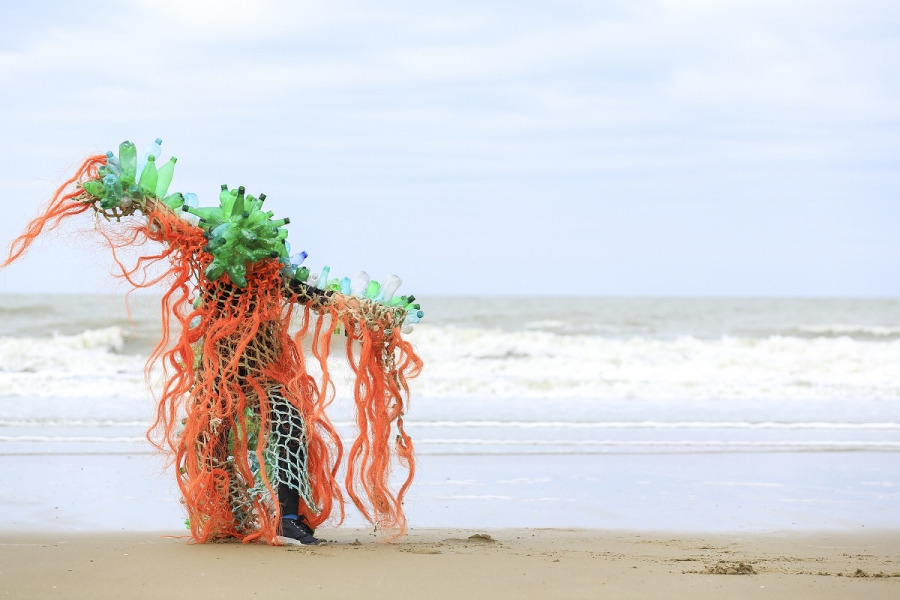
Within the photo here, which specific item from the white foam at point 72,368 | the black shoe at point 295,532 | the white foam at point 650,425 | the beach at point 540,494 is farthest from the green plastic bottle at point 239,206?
the white foam at point 72,368

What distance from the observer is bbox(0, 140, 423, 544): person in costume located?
14.1 ft

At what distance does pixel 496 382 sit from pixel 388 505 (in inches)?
337

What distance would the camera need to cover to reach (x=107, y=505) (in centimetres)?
589

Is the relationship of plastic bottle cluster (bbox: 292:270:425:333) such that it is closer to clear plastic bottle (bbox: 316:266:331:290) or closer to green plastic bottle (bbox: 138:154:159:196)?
clear plastic bottle (bbox: 316:266:331:290)

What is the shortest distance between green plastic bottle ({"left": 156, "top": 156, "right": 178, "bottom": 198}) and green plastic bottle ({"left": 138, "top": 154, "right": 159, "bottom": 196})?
0.02 m

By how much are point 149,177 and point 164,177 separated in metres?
0.07

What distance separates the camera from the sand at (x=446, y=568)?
3689 millimetres

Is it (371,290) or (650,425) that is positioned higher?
(371,290)

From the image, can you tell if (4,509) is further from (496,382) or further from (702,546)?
(496,382)

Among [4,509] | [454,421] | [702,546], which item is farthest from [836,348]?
[4,509]

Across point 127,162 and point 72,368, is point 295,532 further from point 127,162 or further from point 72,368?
point 72,368

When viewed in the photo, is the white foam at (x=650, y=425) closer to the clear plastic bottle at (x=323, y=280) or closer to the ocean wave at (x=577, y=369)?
the ocean wave at (x=577, y=369)

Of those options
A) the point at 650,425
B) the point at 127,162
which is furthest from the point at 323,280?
the point at 650,425

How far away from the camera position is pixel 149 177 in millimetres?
4250
